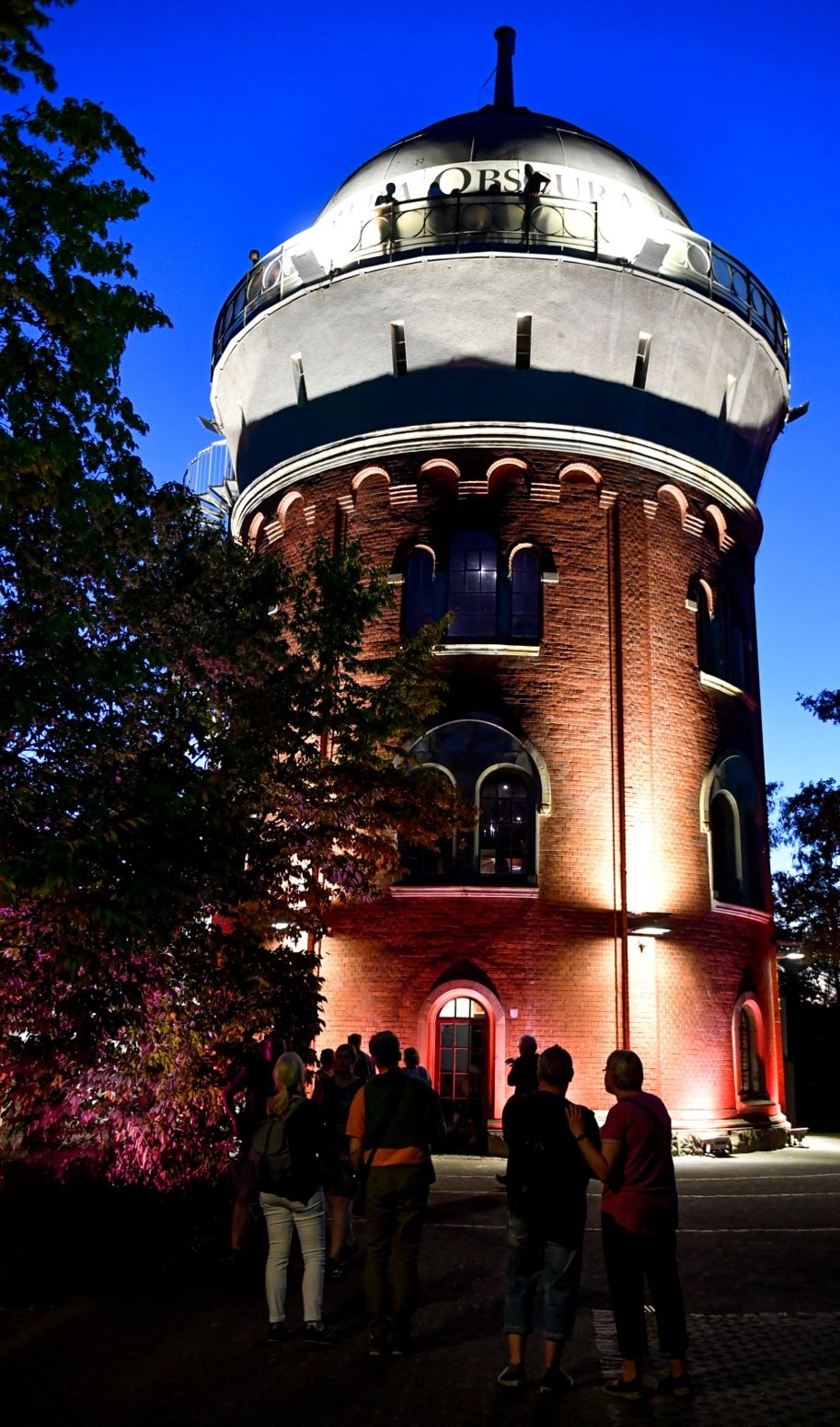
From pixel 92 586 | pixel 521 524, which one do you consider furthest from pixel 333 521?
pixel 92 586

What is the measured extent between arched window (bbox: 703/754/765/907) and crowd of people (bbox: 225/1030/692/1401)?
15.1m

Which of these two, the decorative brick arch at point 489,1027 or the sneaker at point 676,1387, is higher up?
the decorative brick arch at point 489,1027

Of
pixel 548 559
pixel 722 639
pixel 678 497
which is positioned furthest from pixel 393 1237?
pixel 722 639

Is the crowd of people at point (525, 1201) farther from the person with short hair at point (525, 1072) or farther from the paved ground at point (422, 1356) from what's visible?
the person with short hair at point (525, 1072)

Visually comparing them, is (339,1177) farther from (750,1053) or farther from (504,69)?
(504,69)

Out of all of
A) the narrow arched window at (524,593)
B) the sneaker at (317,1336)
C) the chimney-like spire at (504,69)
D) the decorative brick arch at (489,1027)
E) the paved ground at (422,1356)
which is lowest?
the paved ground at (422,1356)

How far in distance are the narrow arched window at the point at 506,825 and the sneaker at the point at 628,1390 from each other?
13.1 m

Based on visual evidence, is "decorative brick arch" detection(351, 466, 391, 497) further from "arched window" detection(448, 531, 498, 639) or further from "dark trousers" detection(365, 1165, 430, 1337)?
"dark trousers" detection(365, 1165, 430, 1337)

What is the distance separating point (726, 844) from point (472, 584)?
6666 millimetres

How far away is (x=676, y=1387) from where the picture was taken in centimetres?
643

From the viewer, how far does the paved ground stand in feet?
20.3

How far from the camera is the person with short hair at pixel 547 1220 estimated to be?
6.56 metres

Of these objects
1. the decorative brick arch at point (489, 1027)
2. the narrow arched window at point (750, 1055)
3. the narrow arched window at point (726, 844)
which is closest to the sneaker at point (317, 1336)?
the decorative brick arch at point (489, 1027)

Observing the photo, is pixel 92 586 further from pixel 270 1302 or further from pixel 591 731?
pixel 591 731
